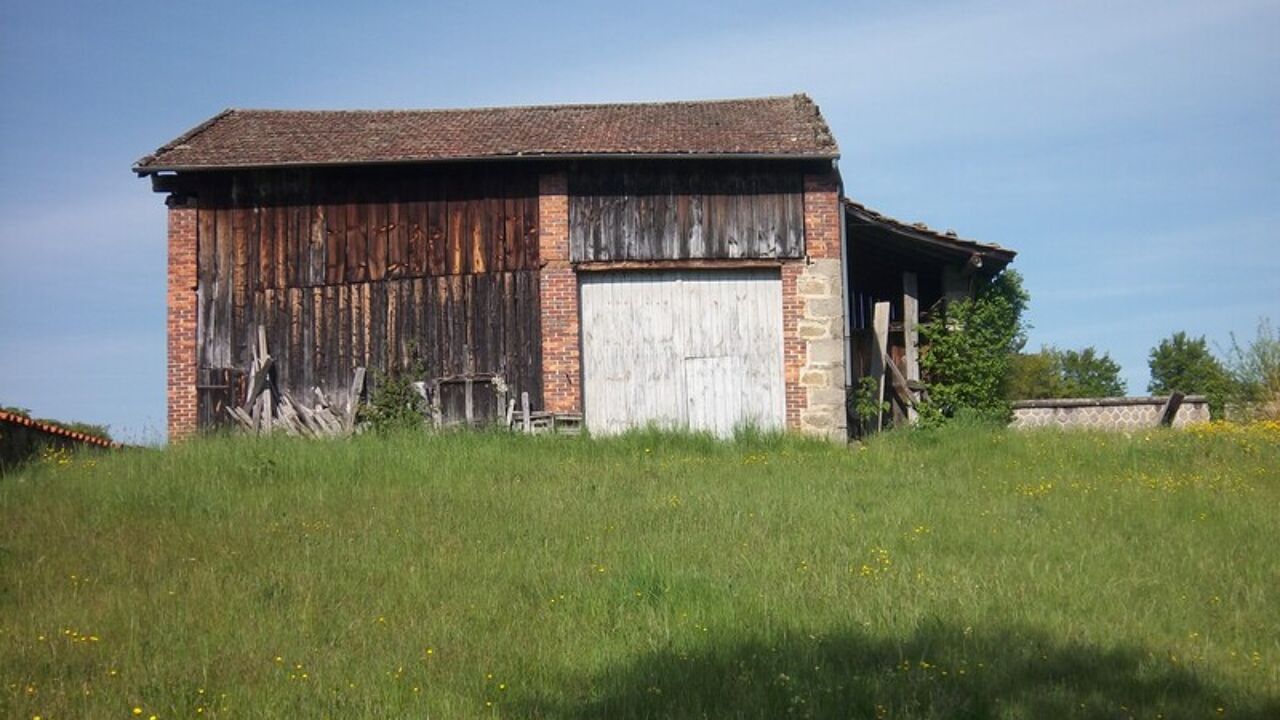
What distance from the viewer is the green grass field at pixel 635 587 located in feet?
24.6

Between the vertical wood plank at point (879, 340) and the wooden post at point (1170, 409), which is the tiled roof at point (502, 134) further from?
the wooden post at point (1170, 409)

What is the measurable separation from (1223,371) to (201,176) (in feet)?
70.3

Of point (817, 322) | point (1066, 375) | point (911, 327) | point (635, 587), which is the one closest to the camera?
point (635, 587)

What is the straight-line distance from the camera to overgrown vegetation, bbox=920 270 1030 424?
2192 centimetres

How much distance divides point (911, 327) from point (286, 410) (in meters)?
10.7

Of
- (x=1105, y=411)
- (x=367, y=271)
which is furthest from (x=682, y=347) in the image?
(x=1105, y=411)

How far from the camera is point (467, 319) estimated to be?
2020cm

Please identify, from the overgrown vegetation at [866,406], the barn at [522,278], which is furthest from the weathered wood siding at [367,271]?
the overgrown vegetation at [866,406]

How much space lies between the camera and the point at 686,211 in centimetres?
2027

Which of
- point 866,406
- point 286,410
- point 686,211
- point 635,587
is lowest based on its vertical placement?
point 635,587

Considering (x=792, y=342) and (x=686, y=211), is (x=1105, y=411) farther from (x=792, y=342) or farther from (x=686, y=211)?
(x=686, y=211)

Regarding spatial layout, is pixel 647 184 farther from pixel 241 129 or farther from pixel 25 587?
pixel 25 587

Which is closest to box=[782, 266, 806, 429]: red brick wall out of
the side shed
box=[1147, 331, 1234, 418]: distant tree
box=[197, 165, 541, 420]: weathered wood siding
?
the side shed

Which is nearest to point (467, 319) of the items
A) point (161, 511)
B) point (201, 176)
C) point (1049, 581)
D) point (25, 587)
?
point (201, 176)
